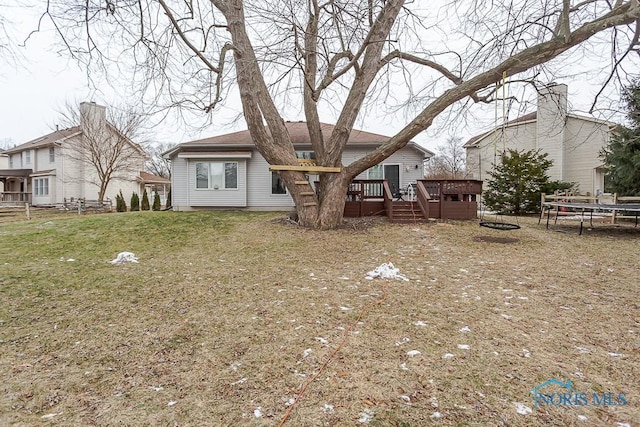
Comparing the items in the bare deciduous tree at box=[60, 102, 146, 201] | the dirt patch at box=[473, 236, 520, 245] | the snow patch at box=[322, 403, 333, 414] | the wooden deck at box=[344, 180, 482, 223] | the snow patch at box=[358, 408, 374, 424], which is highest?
the bare deciduous tree at box=[60, 102, 146, 201]

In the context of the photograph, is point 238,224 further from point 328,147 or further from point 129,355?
point 129,355

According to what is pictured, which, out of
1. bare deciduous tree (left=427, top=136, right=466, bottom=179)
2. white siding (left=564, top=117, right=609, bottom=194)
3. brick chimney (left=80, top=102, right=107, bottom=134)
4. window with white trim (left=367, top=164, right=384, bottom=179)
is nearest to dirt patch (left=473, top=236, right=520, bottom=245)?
window with white trim (left=367, top=164, right=384, bottom=179)

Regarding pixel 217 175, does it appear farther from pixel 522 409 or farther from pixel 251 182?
pixel 522 409

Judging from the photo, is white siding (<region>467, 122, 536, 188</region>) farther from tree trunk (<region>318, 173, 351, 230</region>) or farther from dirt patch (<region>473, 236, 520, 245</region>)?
tree trunk (<region>318, 173, 351, 230</region>)

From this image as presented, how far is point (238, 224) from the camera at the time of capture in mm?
10469

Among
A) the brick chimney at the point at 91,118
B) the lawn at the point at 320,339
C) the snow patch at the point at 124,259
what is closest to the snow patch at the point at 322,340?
the lawn at the point at 320,339

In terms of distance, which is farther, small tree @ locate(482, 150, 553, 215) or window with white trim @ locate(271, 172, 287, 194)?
window with white trim @ locate(271, 172, 287, 194)

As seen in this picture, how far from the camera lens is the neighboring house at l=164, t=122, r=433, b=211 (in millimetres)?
14625

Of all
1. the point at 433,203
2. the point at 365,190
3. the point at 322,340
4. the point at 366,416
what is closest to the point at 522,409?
the point at 366,416

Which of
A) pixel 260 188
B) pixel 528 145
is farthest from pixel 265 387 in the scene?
pixel 528 145

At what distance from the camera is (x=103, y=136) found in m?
21.0

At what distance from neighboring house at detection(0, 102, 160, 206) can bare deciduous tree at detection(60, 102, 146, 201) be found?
0.20 feet

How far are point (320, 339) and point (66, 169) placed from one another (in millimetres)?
28018

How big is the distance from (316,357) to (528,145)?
21022mm
